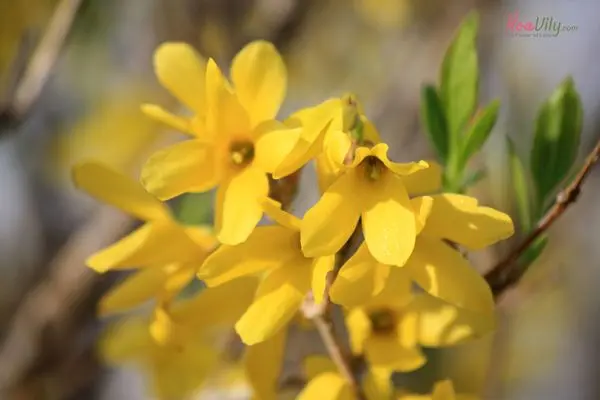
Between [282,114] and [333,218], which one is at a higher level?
[333,218]

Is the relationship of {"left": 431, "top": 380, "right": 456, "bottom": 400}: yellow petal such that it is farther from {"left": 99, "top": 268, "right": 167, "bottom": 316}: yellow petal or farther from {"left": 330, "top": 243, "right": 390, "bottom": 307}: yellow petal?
{"left": 99, "top": 268, "right": 167, "bottom": 316}: yellow petal

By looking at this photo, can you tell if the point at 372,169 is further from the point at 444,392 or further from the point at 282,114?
the point at 282,114

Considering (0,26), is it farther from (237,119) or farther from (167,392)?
(237,119)

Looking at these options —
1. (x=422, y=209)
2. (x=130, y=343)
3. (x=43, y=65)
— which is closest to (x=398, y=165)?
(x=422, y=209)

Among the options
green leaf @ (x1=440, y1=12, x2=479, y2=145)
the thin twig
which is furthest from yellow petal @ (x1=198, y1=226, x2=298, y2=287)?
the thin twig

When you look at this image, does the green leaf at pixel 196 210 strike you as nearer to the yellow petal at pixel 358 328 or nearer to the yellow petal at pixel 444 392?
the yellow petal at pixel 358 328

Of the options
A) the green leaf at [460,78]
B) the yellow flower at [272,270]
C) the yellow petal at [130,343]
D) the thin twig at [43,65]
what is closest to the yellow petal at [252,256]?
the yellow flower at [272,270]
